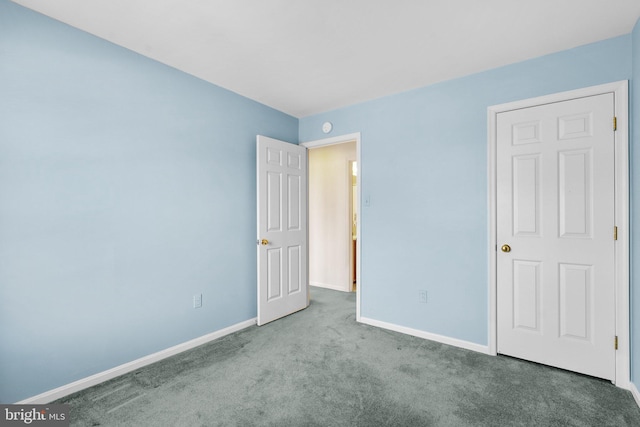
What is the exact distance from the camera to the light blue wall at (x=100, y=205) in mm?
1784

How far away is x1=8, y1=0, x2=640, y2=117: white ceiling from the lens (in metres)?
1.80

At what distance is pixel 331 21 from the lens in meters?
1.95

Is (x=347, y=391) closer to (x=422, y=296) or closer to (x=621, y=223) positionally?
(x=422, y=296)

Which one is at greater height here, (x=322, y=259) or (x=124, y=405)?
(x=322, y=259)

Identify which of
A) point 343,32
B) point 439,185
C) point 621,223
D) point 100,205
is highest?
point 343,32

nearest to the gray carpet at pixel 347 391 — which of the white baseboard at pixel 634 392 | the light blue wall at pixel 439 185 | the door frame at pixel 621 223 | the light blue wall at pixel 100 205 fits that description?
the white baseboard at pixel 634 392

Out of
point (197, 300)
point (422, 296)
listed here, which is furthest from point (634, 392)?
point (197, 300)

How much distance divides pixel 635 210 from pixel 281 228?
306 centimetres

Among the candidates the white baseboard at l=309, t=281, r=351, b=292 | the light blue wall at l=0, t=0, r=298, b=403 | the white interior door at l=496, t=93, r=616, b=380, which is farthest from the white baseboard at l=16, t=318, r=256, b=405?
the white interior door at l=496, t=93, r=616, b=380

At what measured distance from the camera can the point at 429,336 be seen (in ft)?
9.43

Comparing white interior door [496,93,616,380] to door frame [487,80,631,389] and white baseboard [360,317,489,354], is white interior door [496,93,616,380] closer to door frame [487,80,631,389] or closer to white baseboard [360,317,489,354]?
door frame [487,80,631,389]

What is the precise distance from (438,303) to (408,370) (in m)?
0.81

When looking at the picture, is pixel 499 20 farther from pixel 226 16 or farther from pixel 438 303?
pixel 438 303

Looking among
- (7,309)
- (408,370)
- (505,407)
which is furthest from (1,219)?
(505,407)
